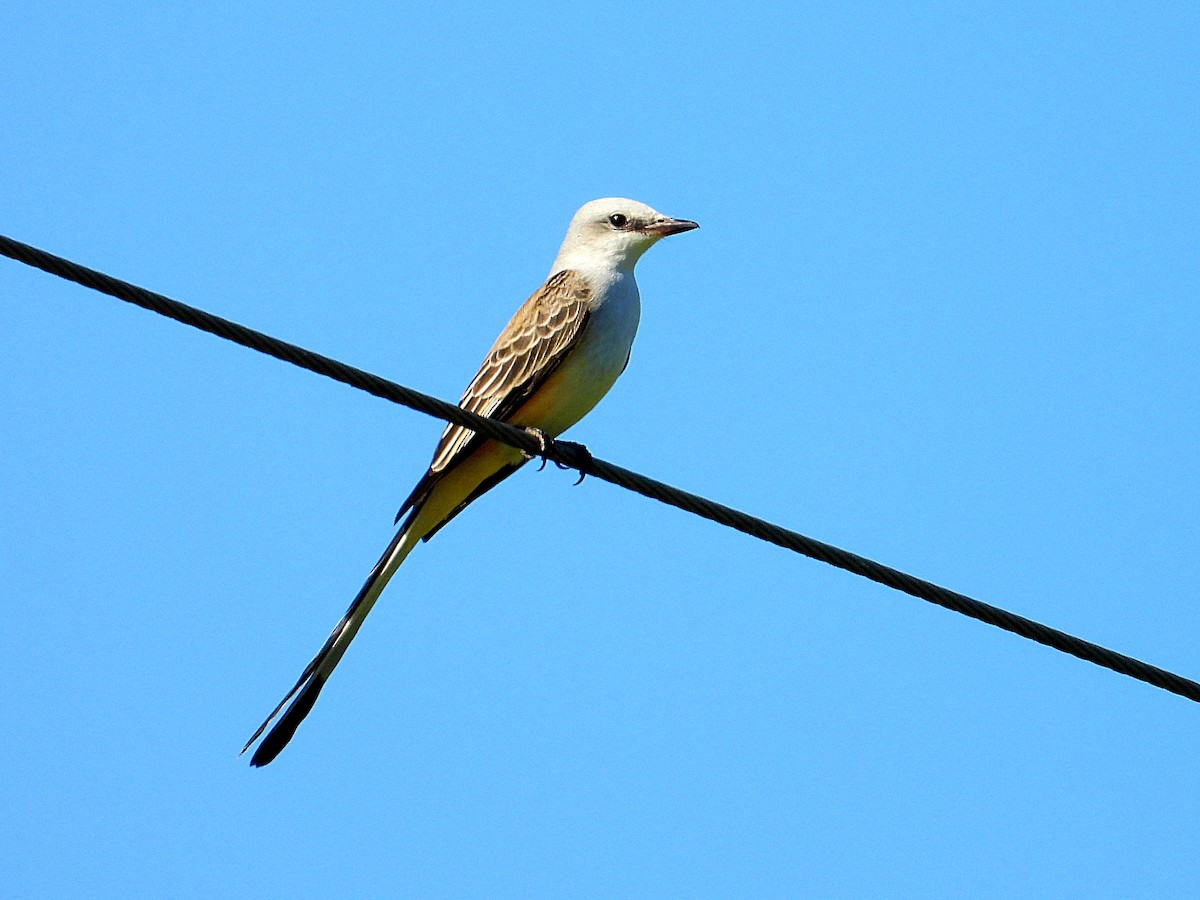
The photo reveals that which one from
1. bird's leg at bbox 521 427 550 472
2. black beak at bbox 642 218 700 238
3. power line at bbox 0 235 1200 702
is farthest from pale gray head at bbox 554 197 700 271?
power line at bbox 0 235 1200 702

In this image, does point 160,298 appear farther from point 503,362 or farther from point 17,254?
point 503,362

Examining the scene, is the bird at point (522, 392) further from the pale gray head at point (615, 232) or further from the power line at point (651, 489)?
the power line at point (651, 489)

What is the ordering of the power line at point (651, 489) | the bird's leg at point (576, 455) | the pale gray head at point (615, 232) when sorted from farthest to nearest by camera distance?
1. the pale gray head at point (615, 232)
2. the bird's leg at point (576, 455)
3. the power line at point (651, 489)

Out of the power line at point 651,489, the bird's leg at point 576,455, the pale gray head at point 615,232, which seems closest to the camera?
the power line at point 651,489

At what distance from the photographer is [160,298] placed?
4.21 m

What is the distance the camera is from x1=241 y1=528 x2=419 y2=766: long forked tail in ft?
22.4

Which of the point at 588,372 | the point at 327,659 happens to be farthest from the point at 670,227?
the point at 327,659

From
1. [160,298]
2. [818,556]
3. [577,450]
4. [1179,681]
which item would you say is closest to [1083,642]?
[1179,681]

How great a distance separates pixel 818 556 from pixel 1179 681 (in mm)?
1284

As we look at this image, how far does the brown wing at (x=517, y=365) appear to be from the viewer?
7.24 meters

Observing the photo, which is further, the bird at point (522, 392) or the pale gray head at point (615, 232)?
the pale gray head at point (615, 232)

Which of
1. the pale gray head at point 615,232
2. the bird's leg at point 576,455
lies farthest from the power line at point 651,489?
the pale gray head at point 615,232

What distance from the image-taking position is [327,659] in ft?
22.8

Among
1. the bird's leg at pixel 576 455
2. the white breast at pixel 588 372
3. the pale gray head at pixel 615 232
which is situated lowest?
the bird's leg at pixel 576 455
